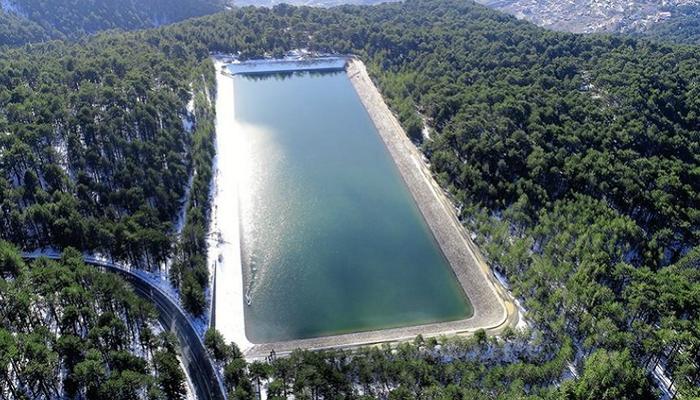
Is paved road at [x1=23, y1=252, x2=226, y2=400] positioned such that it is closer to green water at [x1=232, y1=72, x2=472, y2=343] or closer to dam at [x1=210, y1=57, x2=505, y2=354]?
dam at [x1=210, y1=57, x2=505, y2=354]

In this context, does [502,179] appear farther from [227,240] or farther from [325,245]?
[227,240]

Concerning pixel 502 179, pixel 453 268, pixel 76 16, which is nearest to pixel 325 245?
pixel 453 268

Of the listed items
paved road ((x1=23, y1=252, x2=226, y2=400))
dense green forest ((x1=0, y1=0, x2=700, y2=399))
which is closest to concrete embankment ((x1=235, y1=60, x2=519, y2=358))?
dense green forest ((x1=0, y1=0, x2=700, y2=399))

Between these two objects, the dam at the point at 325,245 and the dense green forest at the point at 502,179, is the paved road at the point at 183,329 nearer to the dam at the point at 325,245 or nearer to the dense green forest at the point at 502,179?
the dense green forest at the point at 502,179

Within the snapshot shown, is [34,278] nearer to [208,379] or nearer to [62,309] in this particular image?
[62,309]

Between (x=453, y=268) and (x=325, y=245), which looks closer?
(x=453, y=268)

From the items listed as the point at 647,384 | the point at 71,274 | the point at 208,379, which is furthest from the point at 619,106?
the point at 71,274

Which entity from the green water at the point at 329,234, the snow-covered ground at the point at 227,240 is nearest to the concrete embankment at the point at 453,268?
the green water at the point at 329,234
